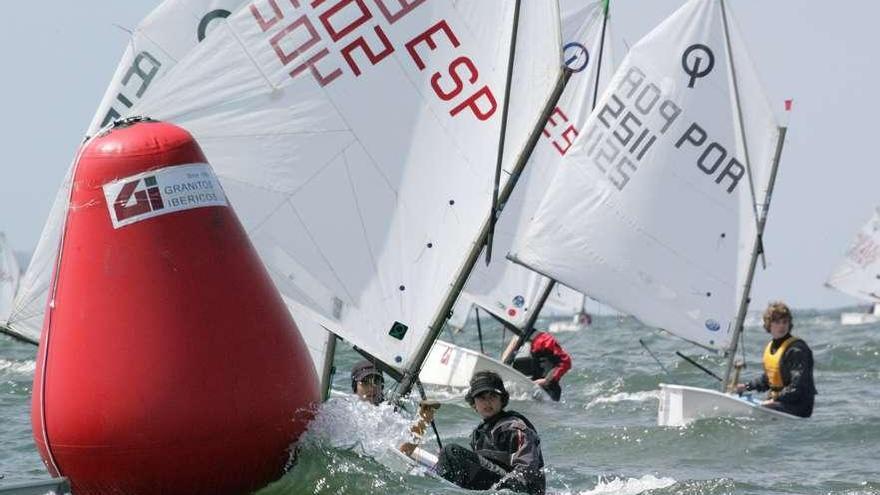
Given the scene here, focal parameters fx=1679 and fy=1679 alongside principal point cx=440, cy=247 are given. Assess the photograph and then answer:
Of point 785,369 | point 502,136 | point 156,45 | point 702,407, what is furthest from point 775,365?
Result: point 156,45

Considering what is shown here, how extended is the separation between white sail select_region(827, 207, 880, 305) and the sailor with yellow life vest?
38315mm

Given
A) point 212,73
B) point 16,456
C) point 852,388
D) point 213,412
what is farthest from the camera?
point 852,388

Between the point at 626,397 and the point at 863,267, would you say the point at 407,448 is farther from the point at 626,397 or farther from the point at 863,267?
the point at 863,267

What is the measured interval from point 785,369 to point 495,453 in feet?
20.9

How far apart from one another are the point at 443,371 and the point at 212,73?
10490mm

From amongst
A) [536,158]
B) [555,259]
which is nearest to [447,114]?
[555,259]

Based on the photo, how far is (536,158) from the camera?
2077 centimetres

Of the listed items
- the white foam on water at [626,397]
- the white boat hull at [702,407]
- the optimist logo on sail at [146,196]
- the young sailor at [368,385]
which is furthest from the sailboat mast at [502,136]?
the white foam on water at [626,397]

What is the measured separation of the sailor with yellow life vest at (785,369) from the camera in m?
14.4

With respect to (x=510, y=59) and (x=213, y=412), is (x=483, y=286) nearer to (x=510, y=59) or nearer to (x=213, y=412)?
(x=510, y=59)

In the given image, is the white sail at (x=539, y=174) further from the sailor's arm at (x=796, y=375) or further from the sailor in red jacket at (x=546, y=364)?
the sailor's arm at (x=796, y=375)

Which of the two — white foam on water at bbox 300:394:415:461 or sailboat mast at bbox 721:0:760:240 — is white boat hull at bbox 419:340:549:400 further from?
white foam on water at bbox 300:394:415:461

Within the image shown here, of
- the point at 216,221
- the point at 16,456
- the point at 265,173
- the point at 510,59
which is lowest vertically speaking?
the point at 16,456

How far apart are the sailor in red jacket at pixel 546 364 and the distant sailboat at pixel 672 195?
143cm
